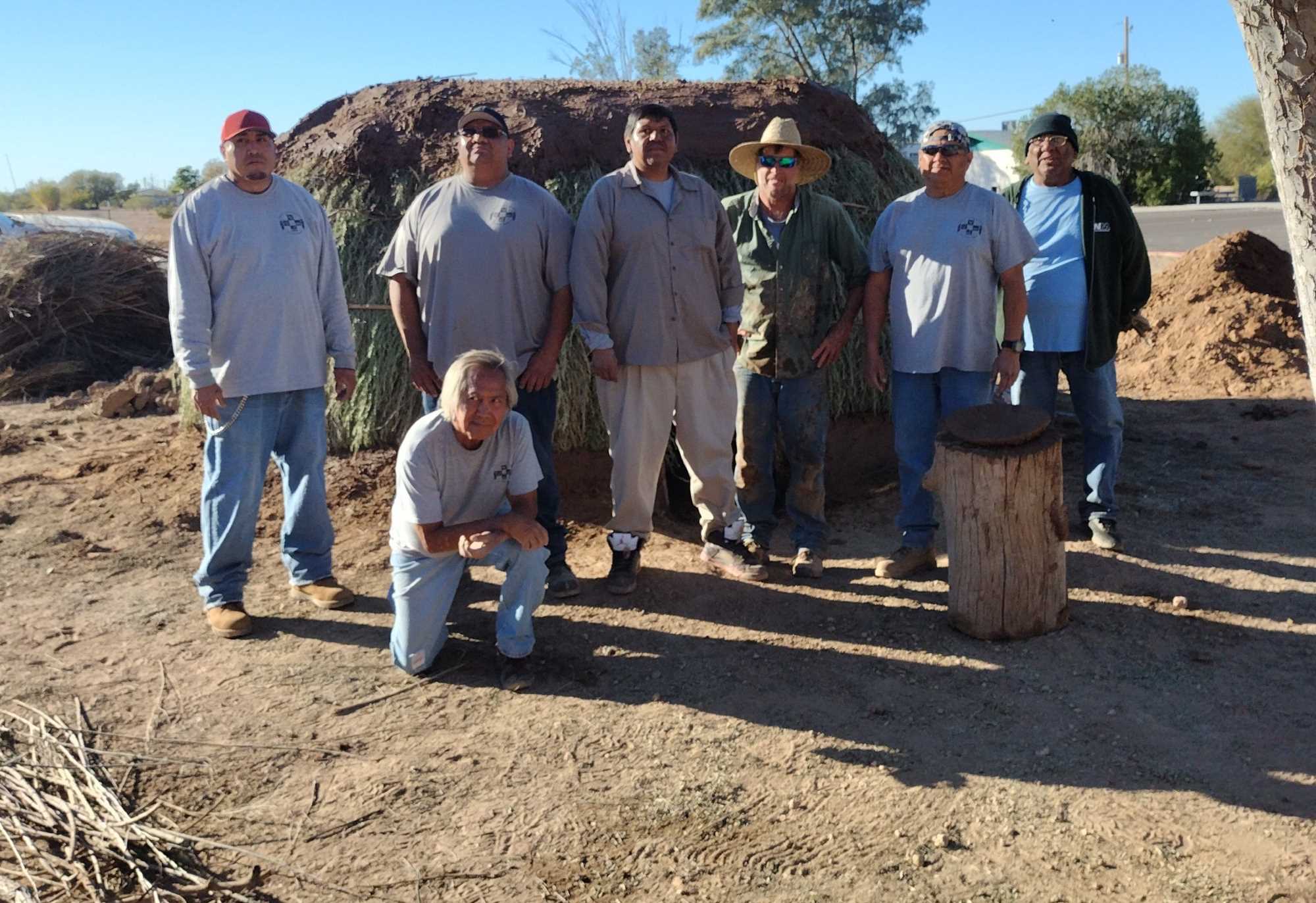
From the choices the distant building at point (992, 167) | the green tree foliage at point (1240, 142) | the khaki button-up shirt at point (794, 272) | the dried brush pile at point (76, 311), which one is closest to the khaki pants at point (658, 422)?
the khaki button-up shirt at point (794, 272)

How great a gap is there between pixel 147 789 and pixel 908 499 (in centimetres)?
323

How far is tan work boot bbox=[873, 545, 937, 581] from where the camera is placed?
497cm

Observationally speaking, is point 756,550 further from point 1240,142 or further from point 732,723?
point 1240,142

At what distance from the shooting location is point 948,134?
4.45 meters

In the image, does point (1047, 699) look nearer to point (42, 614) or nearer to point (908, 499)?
point (908, 499)

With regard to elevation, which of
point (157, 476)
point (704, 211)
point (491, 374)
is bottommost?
point (157, 476)

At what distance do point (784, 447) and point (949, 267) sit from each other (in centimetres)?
110

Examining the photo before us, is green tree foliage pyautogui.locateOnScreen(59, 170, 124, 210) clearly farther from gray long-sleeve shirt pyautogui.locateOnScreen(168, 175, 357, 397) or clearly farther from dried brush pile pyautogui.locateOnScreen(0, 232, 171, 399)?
gray long-sleeve shirt pyautogui.locateOnScreen(168, 175, 357, 397)

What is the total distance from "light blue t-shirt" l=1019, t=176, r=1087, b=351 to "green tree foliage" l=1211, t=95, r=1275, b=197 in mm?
40169

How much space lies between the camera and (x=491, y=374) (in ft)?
12.4

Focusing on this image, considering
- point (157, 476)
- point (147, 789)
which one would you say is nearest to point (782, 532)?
point (147, 789)

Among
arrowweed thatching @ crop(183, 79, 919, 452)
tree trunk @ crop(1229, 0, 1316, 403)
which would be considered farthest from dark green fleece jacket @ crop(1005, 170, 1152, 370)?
tree trunk @ crop(1229, 0, 1316, 403)

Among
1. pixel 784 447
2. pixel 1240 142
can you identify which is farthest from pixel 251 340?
pixel 1240 142

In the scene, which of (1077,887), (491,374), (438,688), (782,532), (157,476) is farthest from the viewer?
(157,476)
